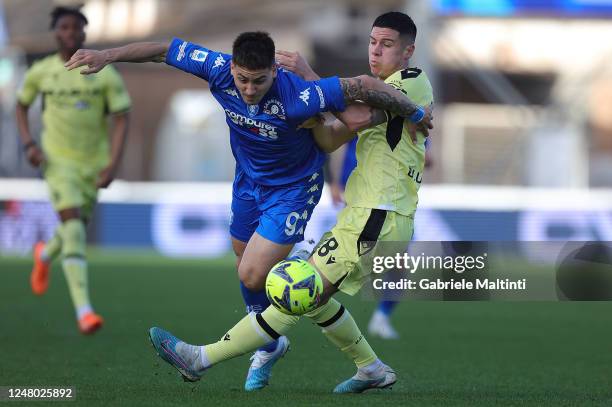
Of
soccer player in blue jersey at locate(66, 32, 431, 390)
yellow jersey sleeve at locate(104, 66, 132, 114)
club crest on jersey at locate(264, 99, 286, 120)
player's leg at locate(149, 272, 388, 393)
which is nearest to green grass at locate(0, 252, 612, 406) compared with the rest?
player's leg at locate(149, 272, 388, 393)

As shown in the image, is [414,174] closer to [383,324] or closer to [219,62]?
[219,62]

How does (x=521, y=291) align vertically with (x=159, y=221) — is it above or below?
above

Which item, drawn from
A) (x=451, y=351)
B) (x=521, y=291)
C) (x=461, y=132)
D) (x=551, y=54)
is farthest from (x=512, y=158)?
(x=521, y=291)

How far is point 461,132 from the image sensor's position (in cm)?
3045

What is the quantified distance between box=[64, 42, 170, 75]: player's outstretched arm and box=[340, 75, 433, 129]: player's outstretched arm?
981 millimetres

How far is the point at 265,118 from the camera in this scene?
655 cm

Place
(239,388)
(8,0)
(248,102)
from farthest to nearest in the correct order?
(8,0) < (239,388) < (248,102)

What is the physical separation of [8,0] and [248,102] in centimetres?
2774

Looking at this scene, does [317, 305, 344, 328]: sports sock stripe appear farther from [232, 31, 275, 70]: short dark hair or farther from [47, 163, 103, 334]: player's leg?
[47, 163, 103, 334]: player's leg

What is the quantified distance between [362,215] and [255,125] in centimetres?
73

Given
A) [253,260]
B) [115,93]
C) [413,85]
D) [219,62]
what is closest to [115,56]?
[219,62]

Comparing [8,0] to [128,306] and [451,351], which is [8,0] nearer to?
[128,306]

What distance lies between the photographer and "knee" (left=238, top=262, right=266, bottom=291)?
6801mm

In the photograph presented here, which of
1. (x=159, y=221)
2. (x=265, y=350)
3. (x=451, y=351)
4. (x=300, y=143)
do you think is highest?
A: (x=300, y=143)
